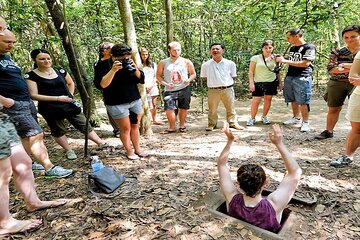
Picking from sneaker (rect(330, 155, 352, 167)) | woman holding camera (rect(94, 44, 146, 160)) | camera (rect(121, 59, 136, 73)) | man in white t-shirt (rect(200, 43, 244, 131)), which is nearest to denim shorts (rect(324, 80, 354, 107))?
sneaker (rect(330, 155, 352, 167))

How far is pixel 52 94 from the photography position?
13.1 ft

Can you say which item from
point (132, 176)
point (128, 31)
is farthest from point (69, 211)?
point (128, 31)

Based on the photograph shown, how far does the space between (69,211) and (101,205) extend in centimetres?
32

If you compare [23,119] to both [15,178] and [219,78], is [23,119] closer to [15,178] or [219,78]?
[15,178]

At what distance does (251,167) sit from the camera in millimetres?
2492

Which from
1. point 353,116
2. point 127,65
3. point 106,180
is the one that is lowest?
point 106,180

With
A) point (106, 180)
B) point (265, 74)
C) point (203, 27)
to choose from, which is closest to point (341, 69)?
point (265, 74)

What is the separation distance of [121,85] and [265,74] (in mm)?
3481

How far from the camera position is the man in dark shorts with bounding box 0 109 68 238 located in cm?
230

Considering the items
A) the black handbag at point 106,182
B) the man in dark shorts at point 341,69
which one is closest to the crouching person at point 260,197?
the black handbag at point 106,182

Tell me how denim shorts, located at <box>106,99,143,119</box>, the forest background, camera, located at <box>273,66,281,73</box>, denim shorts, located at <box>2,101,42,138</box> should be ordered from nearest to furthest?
denim shorts, located at <box>2,101,42,138</box>, denim shorts, located at <box>106,99,143,119</box>, camera, located at <box>273,66,281,73</box>, the forest background

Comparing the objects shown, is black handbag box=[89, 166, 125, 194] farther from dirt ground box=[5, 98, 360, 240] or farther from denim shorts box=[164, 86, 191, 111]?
denim shorts box=[164, 86, 191, 111]

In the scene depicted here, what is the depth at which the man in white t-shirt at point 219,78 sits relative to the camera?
572cm

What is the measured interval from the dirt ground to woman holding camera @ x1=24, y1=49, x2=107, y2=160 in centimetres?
59
